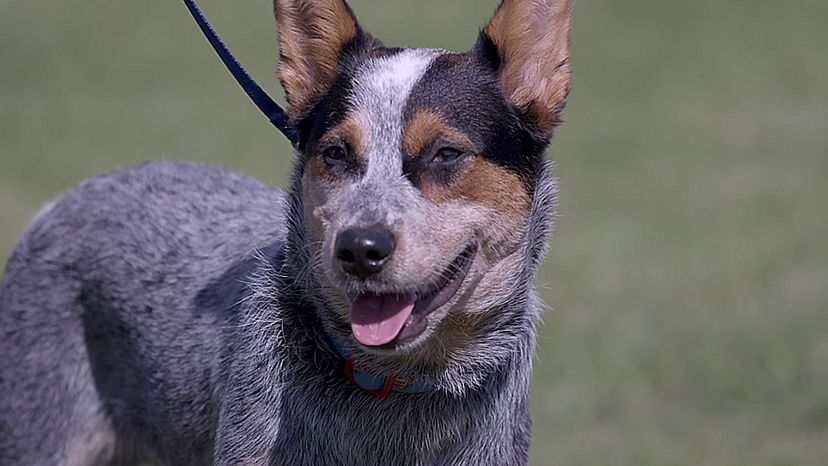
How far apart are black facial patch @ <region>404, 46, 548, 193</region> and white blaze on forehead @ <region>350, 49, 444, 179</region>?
4 centimetres

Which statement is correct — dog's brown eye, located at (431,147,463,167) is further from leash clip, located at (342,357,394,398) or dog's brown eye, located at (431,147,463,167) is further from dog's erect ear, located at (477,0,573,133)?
leash clip, located at (342,357,394,398)

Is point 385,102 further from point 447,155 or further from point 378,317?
point 378,317

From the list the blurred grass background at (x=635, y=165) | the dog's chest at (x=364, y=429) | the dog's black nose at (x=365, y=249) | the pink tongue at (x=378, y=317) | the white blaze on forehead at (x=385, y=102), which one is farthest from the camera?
the blurred grass background at (x=635, y=165)

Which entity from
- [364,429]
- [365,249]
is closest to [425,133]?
[365,249]

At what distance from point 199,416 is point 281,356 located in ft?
2.37

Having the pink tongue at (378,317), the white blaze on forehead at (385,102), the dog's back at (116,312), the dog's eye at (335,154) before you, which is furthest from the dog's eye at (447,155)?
Result: the dog's back at (116,312)

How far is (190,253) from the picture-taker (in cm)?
534

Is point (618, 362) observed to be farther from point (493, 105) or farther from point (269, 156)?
point (269, 156)

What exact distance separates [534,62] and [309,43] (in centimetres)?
79

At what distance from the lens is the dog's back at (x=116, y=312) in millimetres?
5223

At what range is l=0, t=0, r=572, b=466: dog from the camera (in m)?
4.14

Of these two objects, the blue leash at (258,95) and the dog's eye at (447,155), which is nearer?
the dog's eye at (447,155)

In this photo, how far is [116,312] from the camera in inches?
211

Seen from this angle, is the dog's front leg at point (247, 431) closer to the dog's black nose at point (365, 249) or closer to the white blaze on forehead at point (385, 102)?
the dog's black nose at point (365, 249)
